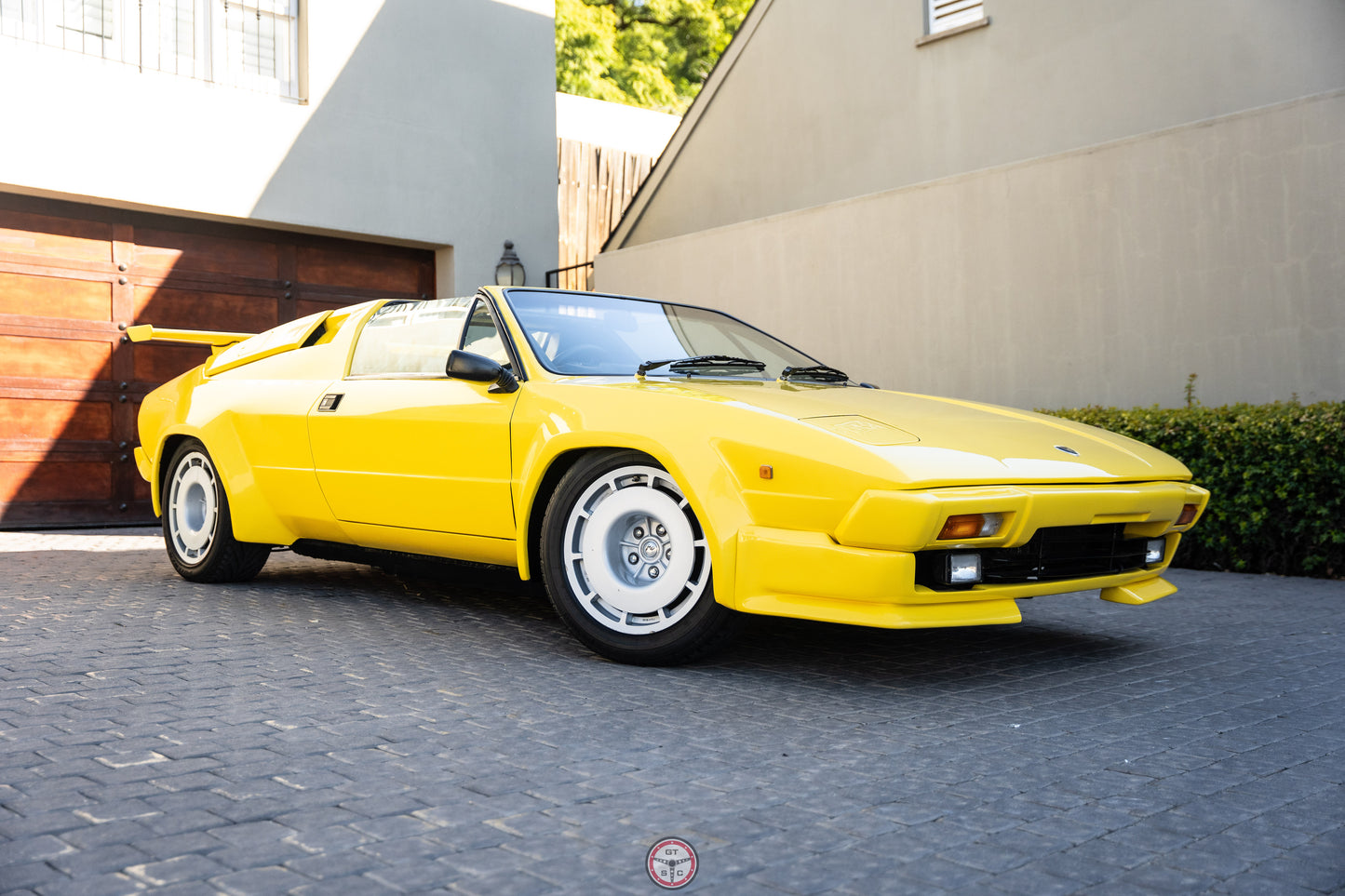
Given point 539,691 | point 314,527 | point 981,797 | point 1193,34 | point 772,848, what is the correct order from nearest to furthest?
point 772,848 < point 981,797 < point 539,691 < point 314,527 < point 1193,34

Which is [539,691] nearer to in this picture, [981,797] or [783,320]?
[981,797]

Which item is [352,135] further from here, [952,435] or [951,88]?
[952,435]

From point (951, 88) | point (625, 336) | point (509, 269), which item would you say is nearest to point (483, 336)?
point (625, 336)

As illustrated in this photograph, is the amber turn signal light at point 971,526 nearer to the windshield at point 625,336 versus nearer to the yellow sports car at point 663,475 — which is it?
the yellow sports car at point 663,475

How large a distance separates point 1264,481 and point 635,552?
460 centimetres

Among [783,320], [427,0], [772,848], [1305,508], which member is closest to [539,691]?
[772,848]

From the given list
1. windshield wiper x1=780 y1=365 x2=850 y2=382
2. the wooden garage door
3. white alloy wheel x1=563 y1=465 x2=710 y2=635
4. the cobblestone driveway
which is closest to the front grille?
the cobblestone driveway

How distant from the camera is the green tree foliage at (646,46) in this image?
1158 inches

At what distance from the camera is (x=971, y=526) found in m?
3.56

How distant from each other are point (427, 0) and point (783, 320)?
4.74 metres

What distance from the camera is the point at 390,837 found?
91.9 inches

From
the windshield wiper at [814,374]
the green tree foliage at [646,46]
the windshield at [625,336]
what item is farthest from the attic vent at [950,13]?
the green tree foliage at [646,46]

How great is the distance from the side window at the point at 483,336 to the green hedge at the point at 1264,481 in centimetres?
468

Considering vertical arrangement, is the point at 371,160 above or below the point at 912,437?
above
